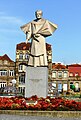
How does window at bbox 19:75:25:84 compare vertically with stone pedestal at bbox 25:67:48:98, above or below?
above

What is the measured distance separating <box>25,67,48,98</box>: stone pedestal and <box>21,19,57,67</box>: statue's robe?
329mm

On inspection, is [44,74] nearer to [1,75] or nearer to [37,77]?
[37,77]

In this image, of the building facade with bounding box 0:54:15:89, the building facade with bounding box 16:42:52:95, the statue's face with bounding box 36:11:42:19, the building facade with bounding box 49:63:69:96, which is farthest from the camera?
the building facade with bounding box 49:63:69:96

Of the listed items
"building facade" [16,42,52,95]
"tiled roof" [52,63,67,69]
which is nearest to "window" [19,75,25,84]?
"building facade" [16,42,52,95]

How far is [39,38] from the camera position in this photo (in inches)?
691

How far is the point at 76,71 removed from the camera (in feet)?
298

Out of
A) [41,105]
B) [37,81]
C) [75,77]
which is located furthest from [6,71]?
[41,105]

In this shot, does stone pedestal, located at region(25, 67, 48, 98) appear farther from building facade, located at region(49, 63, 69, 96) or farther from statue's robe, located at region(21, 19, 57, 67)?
building facade, located at region(49, 63, 69, 96)

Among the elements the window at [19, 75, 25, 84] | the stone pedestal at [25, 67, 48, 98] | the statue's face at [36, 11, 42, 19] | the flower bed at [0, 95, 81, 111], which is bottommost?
the flower bed at [0, 95, 81, 111]

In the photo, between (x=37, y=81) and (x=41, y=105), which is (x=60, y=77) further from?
(x=41, y=105)

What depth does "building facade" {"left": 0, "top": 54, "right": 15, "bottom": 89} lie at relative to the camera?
84.3 m

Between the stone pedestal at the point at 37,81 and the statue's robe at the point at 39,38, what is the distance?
0.33 meters

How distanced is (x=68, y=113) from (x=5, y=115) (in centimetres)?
223

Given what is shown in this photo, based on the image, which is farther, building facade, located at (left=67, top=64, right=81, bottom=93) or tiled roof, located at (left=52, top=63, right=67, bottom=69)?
tiled roof, located at (left=52, top=63, right=67, bottom=69)
